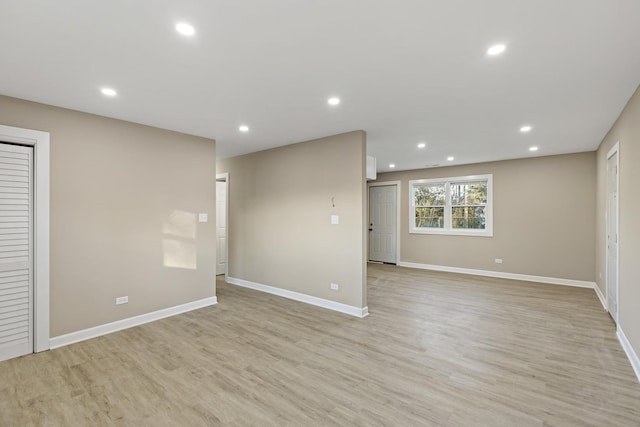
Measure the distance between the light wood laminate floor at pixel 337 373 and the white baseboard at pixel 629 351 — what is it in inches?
2.8

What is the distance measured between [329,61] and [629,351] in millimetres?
3959

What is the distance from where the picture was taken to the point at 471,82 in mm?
2643

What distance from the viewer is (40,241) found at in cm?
308

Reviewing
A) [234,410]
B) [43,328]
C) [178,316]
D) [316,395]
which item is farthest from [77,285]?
[316,395]

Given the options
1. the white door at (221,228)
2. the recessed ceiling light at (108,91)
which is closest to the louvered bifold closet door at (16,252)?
the recessed ceiling light at (108,91)

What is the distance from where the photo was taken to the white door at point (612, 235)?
3.69 metres

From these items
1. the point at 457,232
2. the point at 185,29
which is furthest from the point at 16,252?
the point at 457,232

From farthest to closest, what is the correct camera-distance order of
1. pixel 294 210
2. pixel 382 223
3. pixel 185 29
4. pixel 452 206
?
pixel 382 223 → pixel 452 206 → pixel 294 210 → pixel 185 29

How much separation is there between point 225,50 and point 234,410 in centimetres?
262

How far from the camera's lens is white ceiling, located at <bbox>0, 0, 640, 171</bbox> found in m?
1.74

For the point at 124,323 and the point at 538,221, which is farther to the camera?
the point at 538,221

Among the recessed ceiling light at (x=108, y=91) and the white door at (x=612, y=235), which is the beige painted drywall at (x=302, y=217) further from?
the white door at (x=612, y=235)

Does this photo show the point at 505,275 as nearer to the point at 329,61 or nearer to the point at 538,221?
the point at 538,221

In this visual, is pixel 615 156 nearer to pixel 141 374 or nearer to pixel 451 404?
pixel 451 404
